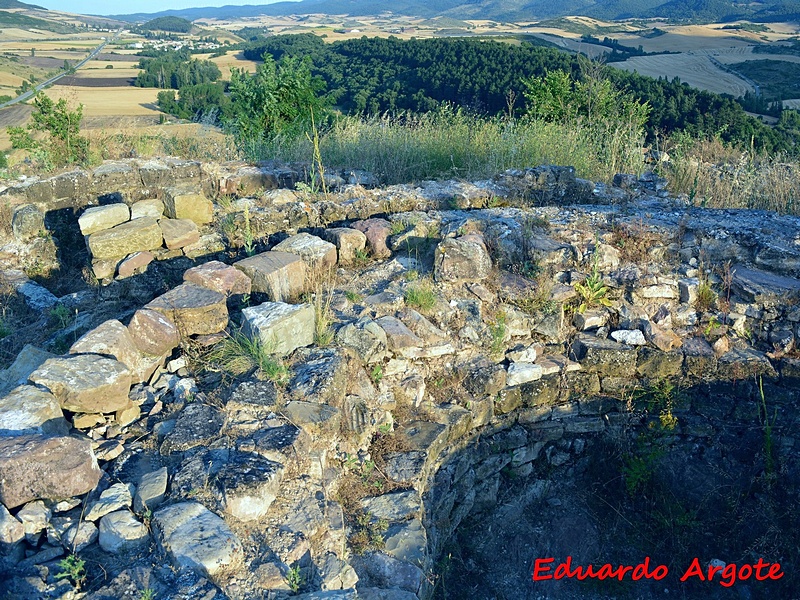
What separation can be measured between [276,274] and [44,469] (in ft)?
6.31

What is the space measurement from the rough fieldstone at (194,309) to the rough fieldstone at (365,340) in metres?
0.77

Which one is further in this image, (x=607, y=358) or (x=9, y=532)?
(x=607, y=358)

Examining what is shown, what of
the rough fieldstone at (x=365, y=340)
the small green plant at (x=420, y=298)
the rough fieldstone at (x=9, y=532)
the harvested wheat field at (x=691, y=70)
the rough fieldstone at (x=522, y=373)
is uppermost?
the harvested wheat field at (x=691, y=70)

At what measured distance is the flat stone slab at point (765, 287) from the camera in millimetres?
4211

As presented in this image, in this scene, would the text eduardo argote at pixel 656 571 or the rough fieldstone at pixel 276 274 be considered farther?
the rough fieldstone at pixel 276 274

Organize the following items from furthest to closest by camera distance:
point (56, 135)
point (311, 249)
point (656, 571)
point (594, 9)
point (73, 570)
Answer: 1. point (594, 9)
2. point (56, 135)
3. point (311, 249)
4. point (656, 571)
5. point (73, 570)

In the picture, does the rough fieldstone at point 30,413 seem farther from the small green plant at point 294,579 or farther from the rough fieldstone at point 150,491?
the small green plant at point 294,579

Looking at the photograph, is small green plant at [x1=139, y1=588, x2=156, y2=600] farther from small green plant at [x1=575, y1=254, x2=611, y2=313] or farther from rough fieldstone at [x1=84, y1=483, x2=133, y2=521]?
small green plant at [x1=575, y1=254, x2=611, y2=313]

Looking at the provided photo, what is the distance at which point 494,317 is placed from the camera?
412cm

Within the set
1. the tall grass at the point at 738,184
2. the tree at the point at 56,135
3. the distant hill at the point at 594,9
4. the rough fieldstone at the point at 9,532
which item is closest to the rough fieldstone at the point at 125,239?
the tree at the point at 56,135

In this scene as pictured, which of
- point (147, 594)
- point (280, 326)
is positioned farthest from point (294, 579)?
point (280, 326)

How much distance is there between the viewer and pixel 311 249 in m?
4.47

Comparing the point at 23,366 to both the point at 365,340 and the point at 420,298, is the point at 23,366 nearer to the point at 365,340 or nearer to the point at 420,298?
the point at 365,340

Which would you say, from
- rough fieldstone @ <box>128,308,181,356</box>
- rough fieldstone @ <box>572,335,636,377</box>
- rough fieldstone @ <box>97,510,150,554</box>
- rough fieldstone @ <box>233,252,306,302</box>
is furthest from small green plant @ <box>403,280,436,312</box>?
rough fieldstone @ <box>97,510,150,554</box>
